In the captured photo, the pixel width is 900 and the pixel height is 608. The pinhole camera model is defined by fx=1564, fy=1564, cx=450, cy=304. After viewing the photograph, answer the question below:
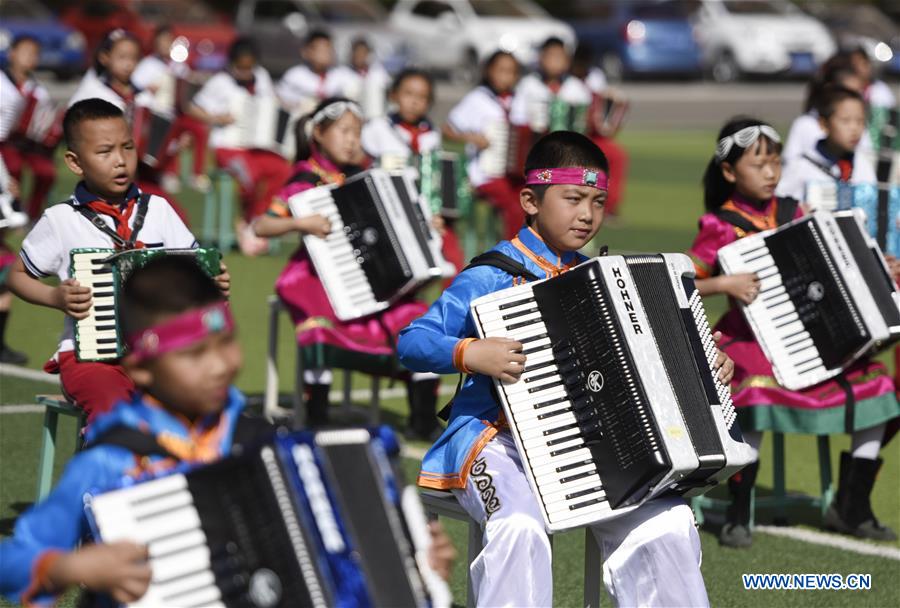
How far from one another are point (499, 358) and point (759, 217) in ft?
7.13

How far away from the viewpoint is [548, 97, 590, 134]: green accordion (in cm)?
1288

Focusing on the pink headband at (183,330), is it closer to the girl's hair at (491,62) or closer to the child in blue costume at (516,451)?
the child in blue costume at (516,451)

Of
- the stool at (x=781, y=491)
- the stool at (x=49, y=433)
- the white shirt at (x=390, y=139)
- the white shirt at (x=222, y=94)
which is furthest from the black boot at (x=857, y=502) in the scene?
the white shirt at (x=222, y=94)

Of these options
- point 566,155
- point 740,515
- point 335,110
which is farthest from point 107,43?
point 566,155

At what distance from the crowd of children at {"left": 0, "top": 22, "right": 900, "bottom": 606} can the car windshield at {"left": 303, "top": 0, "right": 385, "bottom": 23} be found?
60.2 feet

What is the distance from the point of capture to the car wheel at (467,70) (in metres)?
28.3

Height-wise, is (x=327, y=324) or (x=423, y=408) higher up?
(x=327, y=324)

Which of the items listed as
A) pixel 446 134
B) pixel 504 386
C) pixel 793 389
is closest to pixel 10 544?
pixel 504 386

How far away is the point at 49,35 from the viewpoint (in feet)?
88.0

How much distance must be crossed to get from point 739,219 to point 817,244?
38 centimetres

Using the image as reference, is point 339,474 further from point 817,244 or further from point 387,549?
point 817,244

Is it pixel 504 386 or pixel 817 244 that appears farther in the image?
pixel 817 244

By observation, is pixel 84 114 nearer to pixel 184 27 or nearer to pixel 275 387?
pixel 275 387

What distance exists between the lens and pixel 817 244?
570 centimetres
